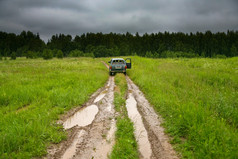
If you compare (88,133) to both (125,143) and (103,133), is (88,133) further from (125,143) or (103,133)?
(125,143)

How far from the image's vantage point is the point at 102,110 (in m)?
6.23

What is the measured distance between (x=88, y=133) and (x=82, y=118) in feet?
Result: 4.09

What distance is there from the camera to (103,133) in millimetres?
4344

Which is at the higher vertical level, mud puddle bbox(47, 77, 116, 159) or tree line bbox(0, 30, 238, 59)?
tree line bbox(0, 30, 238, 59)

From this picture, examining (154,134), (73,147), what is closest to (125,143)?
(154,134)

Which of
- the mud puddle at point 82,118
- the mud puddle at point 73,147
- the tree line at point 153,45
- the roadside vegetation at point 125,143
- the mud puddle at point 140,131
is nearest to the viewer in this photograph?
the roadside vegetation at point 125,143

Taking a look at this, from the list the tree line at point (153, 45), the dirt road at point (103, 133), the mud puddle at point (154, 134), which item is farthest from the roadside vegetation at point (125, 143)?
the tree line at point (153, 45)

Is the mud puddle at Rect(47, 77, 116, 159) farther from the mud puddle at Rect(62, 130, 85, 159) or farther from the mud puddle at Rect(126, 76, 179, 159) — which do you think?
the mud puddle at Rect(126, 76, 179, 159)

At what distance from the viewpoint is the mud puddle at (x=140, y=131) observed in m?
3.51

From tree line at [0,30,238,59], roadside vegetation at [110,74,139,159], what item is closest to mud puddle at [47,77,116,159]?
roadside vegetation at [110,74,139,159]

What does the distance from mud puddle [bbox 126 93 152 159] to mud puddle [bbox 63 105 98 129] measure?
1.49 meters

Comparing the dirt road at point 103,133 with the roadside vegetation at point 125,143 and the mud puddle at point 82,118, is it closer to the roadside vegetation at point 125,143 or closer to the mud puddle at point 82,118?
the mud puddle at point 82,118

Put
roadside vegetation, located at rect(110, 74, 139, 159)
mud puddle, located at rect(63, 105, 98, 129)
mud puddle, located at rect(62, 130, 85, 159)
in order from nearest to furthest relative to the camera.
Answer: roadside vegetation, located at rect(110, 74, 139, 159) < mud puddle, located at rect(62, 130, 85, 159) < mud puddle, located at rect(63, 105, 98, 129)

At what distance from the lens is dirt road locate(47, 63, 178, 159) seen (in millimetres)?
3455
